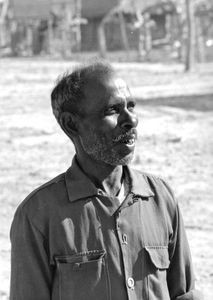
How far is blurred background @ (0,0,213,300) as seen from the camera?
25.9 ft

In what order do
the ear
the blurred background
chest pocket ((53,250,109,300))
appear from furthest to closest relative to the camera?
the blurred background < the ear < chest pocket ((53,250,109,300))

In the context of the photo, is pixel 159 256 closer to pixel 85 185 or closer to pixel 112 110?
pixel 85 185

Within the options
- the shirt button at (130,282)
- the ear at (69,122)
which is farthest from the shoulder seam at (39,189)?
the shirt button at (130,282)

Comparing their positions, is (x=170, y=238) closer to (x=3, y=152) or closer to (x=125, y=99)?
(x=125, y=99)

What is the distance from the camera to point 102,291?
7.82 ft

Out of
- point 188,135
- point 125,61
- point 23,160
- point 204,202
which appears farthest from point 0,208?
point 125,61

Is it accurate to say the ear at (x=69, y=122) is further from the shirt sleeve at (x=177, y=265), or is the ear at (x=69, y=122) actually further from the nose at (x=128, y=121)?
the shirt sleeve at (x=177, y=265)

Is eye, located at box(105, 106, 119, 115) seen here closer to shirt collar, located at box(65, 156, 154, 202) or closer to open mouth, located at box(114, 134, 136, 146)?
open mouth, located at box(114, 134, 136, 146)

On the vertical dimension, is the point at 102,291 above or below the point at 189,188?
above

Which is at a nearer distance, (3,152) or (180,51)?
(3,152)

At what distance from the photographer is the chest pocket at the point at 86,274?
2375mm

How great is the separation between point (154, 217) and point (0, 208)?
17.2 ft

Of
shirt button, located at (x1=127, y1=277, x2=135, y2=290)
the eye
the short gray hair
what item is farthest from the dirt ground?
shirt button, located at (x1=127, y1=277, x2=135, y2=290)

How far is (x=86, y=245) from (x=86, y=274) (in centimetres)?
9
